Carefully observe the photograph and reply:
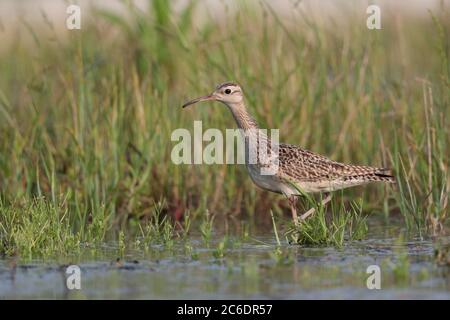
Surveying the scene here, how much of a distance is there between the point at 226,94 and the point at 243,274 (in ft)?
11.5

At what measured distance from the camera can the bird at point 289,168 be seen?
35.8 ft

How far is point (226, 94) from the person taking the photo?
11.4 meters

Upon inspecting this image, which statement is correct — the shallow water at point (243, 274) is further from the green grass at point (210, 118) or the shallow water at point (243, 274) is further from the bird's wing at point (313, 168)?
the bird's wing at point (313, 168)

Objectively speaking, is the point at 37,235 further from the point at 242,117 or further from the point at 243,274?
the point at 242,117

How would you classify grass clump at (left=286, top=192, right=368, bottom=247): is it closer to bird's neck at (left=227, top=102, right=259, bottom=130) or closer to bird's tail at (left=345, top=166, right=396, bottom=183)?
bird's tail at (left=345, top=166, right=396, bottom=183)

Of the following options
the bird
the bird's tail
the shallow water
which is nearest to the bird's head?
the bird

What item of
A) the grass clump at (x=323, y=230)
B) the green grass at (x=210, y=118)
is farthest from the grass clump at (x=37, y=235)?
the grass clump at (x=323, y=230)

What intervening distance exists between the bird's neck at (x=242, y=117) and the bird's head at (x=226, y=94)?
69mm

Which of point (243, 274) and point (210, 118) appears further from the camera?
point (210, 118)

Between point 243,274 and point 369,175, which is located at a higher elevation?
point 369,175

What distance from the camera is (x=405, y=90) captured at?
40.4 feet

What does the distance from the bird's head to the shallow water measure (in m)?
2.18

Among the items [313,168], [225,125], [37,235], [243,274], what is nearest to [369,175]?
[313,168]
